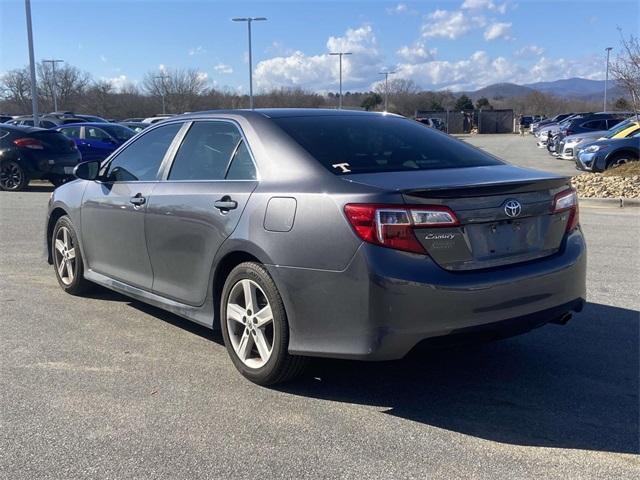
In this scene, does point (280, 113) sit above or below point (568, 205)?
above

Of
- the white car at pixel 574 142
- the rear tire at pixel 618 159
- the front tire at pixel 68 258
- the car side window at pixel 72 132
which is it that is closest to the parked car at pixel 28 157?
the car side window at pixel 72 132

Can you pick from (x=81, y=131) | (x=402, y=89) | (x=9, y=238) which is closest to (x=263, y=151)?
(x=9, y=238)

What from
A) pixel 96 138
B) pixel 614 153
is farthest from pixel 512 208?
pixel 96 138

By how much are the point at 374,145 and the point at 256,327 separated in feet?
4.52

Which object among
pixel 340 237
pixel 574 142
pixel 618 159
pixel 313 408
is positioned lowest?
pixel 313 408

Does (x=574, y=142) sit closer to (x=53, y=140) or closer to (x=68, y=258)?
(x=53, y=140)

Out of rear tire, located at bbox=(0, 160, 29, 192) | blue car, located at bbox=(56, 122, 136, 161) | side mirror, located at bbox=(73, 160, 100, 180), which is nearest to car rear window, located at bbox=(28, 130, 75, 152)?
rear tire, located at bbox=(0, 160, 29, 192)

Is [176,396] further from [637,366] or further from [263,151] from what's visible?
[637,366]

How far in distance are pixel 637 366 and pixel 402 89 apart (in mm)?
101309

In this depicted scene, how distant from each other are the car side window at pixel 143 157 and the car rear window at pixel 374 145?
1.15m

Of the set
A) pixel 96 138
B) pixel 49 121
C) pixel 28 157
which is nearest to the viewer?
pixel 28 157

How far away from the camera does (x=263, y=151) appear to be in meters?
4.12

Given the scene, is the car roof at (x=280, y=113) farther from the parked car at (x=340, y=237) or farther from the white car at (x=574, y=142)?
the white car at (x=574, y=142)

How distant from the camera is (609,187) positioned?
13953 mm
